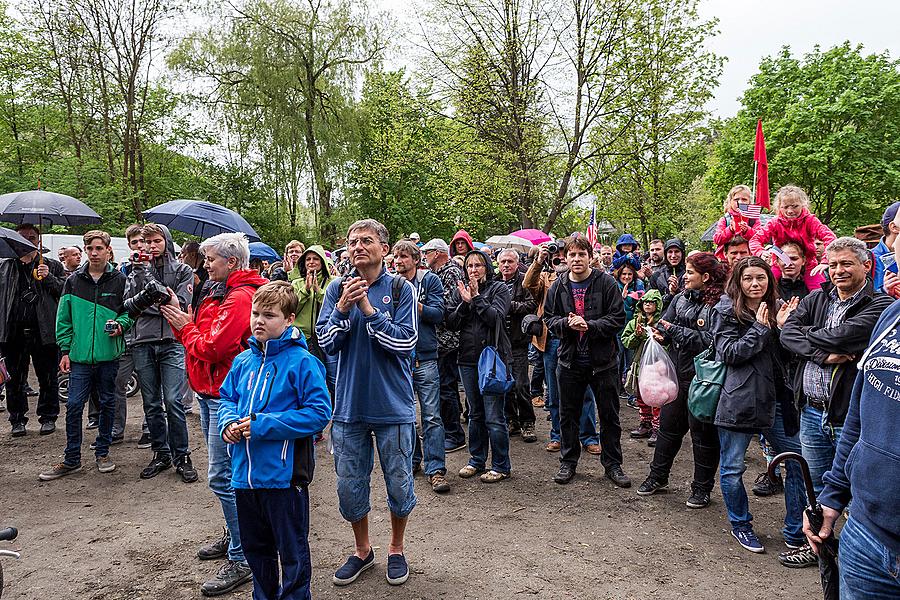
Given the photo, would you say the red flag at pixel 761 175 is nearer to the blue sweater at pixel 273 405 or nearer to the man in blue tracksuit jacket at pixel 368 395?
the man in blue tracksuit jacket at pixel 368 395

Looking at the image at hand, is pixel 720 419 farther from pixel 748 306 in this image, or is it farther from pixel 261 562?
pixel 261 562

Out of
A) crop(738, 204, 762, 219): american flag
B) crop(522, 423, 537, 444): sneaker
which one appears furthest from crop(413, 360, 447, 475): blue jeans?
crop(738, 204, 762, 219): american flag

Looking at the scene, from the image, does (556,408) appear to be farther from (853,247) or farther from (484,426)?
(853,247)

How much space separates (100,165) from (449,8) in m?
12.9

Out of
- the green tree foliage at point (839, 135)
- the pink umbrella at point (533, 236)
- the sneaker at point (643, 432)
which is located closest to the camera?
the sneaker at point (643, 432)

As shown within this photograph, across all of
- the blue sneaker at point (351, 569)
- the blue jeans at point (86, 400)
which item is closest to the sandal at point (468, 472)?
the blue sneaker at point (351, 569)

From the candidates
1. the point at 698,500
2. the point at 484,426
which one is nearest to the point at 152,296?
the point at 484,426

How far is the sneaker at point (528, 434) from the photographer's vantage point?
707 centimetres

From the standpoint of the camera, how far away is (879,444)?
197cm

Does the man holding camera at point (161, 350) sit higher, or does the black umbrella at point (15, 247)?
the black umbrella at point (15, 247)

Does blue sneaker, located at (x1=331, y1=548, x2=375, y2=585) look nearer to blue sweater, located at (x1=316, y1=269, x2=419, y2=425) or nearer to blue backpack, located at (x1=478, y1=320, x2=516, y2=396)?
blue sweater, located at (x1=316, y1=269, x2=419, y2=425)

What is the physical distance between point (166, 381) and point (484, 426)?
3091 mm

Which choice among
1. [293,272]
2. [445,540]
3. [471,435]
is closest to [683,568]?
[445,540]

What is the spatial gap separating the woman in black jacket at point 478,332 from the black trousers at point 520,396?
1.18 m
